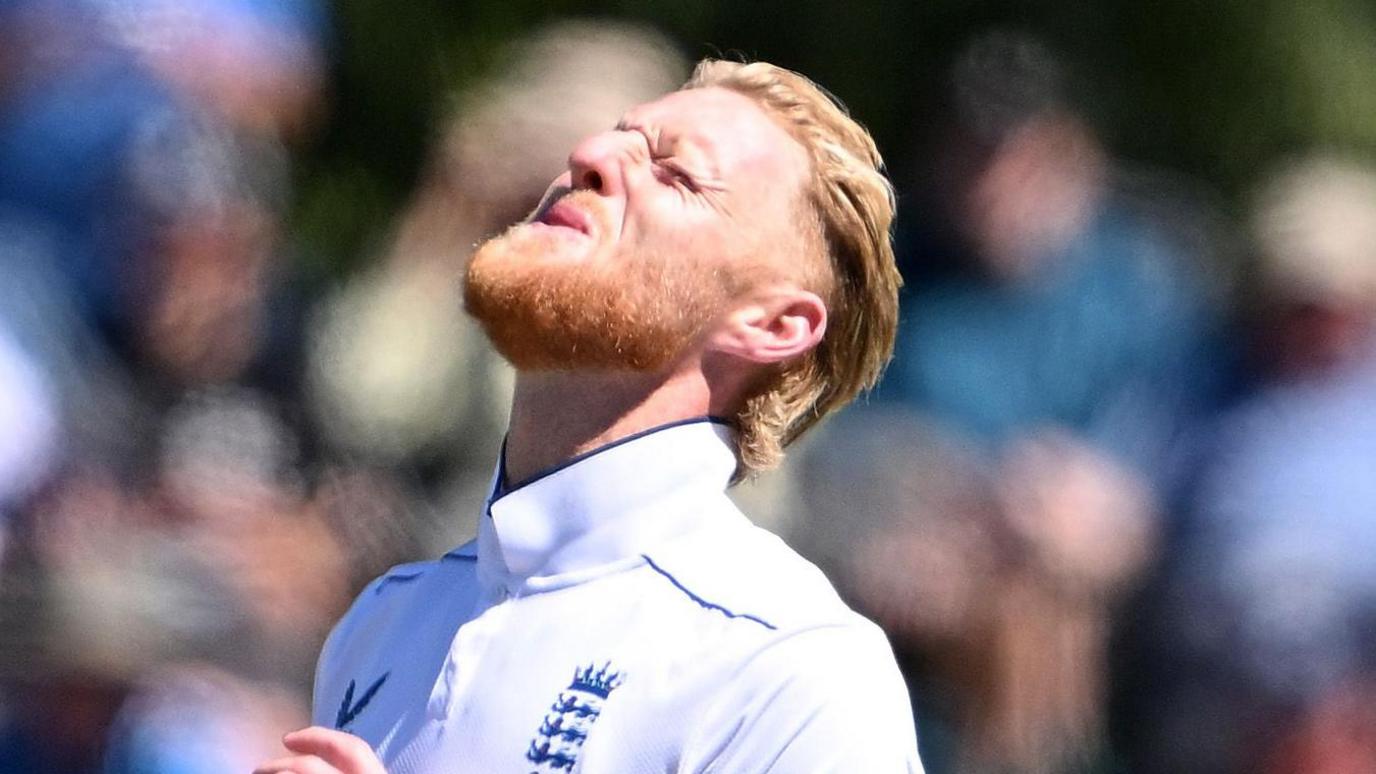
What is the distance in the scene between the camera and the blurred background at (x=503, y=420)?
2975mm

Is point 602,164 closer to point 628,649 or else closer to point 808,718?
point 628,649

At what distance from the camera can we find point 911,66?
3568mm

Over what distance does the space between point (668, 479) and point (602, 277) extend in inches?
8.4

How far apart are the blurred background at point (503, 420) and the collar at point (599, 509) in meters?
1.11

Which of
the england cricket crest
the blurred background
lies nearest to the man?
the england cricket crest

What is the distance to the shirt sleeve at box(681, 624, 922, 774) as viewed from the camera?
5.66 feet

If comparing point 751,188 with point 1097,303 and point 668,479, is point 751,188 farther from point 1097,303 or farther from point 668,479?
point 1097,303

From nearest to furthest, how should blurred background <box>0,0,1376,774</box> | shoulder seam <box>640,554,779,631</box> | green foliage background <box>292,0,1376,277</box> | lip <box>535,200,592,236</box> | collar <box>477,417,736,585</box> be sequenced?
shoulder seam <box>640,554,779,631</box>
collar <box>477,417,736,585</box>
lip <box>535,200,592,236</box>
blurred background <box>0,0,1376,774</box>
green foliage background <box>292,0,1376,277</box>

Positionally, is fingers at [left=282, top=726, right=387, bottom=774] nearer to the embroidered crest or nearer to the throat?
the embroidered crest

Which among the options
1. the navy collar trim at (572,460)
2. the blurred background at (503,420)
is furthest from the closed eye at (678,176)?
the blurred background at (503,420)

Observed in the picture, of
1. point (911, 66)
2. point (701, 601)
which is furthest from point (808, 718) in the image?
point (911, 66)

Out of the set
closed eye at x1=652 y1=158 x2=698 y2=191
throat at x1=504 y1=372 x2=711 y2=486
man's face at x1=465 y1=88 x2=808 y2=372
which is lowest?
throat at x1=504 y1=372 x2=711 y2=486

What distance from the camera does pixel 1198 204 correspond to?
137 inches


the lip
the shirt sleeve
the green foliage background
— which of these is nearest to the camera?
the shirt sleeve
